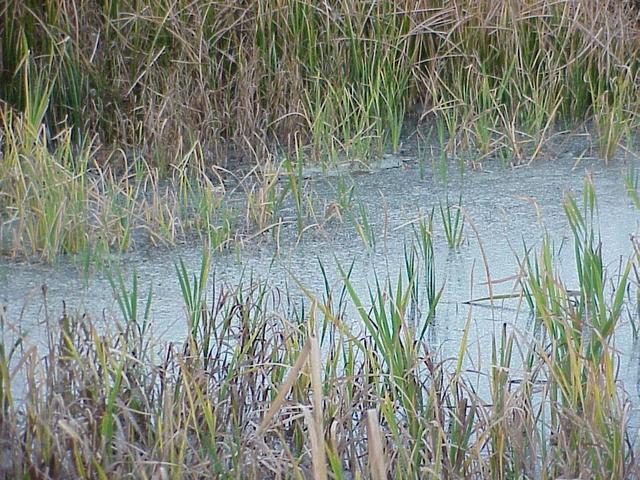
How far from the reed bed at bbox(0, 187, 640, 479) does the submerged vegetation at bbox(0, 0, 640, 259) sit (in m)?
1.10

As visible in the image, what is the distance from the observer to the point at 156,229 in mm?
2105

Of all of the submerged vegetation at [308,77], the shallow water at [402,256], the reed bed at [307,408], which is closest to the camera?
the reed bed at [307,408]

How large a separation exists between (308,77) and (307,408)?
189 centimetres

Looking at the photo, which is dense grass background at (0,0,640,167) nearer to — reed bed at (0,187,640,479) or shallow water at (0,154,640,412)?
shallow water at (0,154,640,412)

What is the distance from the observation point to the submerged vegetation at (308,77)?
2645 millimetres

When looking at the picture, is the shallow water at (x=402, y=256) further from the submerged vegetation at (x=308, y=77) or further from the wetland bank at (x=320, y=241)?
the submerged vegetation at (x=308, y=77)

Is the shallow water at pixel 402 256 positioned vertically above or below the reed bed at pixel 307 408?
above

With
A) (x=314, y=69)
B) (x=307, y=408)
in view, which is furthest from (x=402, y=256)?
(x=314, y=69)

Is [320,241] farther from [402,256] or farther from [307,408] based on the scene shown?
[307,408]

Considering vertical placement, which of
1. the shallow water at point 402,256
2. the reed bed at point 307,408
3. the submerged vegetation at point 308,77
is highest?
the submerged vegetation at point 308,77

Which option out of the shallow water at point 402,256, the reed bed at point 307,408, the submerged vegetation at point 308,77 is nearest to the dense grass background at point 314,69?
the submerged vegetation at point 308,77

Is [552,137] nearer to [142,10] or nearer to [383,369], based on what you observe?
[142,10]

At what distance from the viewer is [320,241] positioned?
2072mm

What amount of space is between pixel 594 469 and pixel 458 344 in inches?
17.3
